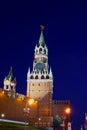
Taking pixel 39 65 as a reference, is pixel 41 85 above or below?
below

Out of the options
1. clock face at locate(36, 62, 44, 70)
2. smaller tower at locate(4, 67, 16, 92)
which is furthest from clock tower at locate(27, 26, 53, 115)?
smaller tower at locate(4, 67, 16, 92)

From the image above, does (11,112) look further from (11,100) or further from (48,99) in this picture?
(48,99)

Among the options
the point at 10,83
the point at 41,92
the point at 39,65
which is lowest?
the point at 41,92

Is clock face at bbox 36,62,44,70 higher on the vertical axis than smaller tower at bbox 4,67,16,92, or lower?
higher

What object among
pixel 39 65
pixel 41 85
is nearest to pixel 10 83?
pixel 41 85

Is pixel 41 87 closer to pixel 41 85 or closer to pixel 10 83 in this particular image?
pixel 41 85

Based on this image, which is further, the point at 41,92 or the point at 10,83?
the point at 41,92

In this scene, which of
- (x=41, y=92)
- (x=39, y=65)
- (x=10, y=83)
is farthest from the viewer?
(x=39, y=65)

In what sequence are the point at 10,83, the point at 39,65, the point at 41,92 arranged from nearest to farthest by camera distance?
the point at 10,83 < the point at 41,92 < the point at 39,65

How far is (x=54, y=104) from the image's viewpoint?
5404 inches

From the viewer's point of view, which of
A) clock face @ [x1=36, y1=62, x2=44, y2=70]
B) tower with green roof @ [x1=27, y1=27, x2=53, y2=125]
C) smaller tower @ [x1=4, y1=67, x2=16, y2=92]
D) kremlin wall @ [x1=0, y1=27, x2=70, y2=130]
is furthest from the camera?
clock face @ [x1=36, y1=62, x2=44, y2=70]

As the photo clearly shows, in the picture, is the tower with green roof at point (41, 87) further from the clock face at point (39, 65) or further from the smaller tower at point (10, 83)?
the smaller tower at point (10, 83)

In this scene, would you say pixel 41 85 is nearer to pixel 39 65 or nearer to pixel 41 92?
pixel 41 92

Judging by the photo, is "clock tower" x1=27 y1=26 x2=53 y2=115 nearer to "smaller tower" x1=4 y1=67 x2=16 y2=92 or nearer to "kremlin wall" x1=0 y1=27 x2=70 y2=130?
"kremlin wall" x1=0 y1=27 x2=70 y2=130
